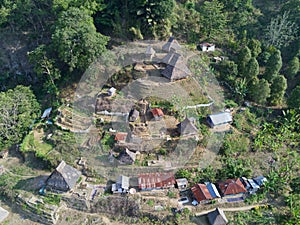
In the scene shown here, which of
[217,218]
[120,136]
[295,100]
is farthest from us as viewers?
[295,100]

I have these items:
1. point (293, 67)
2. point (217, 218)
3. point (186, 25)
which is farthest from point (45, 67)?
point (293, 67)

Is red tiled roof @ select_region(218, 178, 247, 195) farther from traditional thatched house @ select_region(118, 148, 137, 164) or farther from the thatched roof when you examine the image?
the thatched roof

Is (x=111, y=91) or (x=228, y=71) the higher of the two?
(x=228, y=71)

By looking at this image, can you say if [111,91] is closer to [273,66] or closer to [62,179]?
[62,179]

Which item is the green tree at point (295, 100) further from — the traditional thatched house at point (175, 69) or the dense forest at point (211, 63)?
the traditional thatched house at point (175, 69)

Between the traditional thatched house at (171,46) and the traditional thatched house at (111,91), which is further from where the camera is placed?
the traditional thatched house at (171,46)

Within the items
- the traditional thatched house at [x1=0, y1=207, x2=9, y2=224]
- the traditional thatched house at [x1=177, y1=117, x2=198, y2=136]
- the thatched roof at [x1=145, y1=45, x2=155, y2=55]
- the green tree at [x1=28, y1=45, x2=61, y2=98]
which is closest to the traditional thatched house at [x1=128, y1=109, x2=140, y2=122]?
the traditional thatched house at [x1=177, y1=117, x2=198, y2=136]

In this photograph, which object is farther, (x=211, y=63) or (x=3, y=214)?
(x=211, y=63)

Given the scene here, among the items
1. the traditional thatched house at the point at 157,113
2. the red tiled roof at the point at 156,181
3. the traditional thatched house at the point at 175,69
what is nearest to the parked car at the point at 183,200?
the red tiled roof at the point at 156,181
